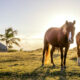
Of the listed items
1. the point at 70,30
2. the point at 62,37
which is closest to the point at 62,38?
the point at 62,37

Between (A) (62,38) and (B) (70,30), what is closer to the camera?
(B) (70,30)

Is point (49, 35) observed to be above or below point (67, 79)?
above

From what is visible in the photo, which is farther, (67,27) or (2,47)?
(2,47)

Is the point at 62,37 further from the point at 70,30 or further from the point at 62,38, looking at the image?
the point at 70,30

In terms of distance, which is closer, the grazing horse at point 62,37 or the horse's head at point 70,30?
the horse's head at point 70,30

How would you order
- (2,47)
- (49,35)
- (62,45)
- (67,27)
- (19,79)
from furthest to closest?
(2,47) → (49,35) → (62,45) → (67,27) → (19,79)

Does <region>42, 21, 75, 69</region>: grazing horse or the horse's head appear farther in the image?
<region>42, 21, 75, 69</region>: grazing horse

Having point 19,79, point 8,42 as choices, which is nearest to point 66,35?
point 19,79

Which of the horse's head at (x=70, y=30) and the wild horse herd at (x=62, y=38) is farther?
the wild horse herd at (x=62, y=38)

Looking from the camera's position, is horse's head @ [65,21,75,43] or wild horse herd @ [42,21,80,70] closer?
horse's head @ [65,21,75,43]

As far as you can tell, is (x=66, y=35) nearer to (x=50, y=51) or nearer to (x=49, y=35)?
(x=49, y=35)

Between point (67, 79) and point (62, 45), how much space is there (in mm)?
2405

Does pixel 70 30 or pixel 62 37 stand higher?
pixel 70 30

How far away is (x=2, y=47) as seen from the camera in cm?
4019
